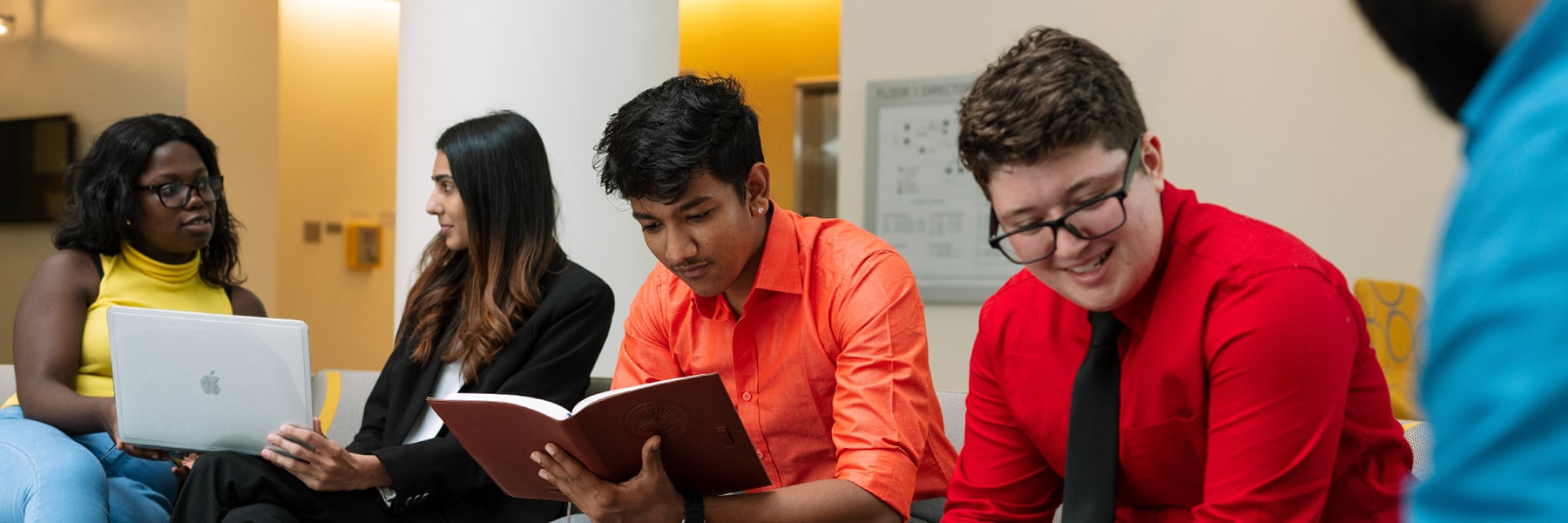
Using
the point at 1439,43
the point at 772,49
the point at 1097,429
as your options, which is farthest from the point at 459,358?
the point at 772,49

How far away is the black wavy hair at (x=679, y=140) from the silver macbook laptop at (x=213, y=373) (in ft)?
2.55

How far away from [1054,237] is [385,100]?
24.2ft

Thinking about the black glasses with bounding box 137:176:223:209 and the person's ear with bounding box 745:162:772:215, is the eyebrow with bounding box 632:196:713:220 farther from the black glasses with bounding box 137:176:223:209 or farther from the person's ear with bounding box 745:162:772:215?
the black glasses with bounding box 137:176:223:209

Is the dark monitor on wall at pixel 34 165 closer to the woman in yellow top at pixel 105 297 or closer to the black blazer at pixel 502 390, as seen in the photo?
the woman in yellow top at pixel 105 297

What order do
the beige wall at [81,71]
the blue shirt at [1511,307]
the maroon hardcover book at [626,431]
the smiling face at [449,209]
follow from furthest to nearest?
the beige wall at [81,71]
the smiling face at [449,209]
the maroon hardcover book at [626,431]
the blue shirt at [1511,307]

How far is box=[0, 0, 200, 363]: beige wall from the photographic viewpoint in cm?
631

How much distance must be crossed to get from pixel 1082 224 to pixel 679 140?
849mm

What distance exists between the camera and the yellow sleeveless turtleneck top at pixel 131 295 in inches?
118

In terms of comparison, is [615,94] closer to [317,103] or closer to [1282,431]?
[1282,431]

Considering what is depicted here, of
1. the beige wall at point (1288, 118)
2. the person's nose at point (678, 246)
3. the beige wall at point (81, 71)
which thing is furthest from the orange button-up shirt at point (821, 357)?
the beige wall at point (81, 71)

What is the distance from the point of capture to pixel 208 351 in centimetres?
241

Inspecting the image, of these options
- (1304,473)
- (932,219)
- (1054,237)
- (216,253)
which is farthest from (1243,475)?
(932,219)

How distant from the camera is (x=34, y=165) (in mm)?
6461

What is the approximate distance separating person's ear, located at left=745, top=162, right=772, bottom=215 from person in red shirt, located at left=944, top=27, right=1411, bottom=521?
705 mm
